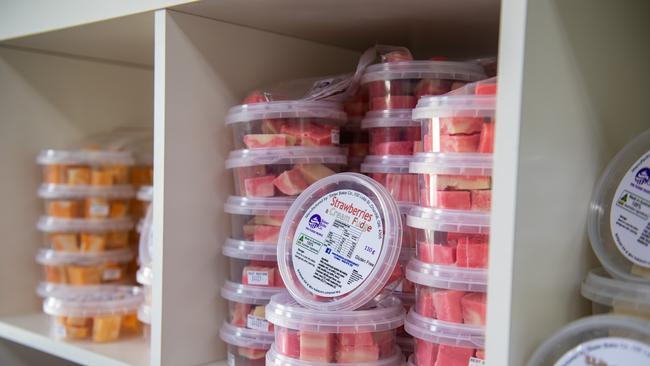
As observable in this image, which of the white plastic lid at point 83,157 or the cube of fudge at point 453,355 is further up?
the white plastic lid at point 83,157

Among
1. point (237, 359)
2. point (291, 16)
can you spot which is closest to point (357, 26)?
point (291, 16)

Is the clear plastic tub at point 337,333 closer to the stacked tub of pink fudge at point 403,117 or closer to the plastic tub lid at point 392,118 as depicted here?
the stacked tub of pink fudge at point 403,117

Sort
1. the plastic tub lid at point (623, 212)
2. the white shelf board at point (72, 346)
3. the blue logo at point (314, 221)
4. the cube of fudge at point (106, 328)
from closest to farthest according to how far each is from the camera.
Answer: the plastic tub lid at point (623, 212) → the blue logo at point (314, 221) → the white shelf board at point (72, 346) → the cube of fudge at point (106, 328)

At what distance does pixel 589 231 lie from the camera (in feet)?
2.55

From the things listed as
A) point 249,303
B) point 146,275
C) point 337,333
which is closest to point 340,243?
point 337,333

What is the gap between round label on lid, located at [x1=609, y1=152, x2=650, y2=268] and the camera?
0.76 m

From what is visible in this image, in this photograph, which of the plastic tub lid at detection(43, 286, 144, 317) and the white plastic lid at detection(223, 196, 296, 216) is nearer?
the white plastic lid at detection(223, 196, 296, 216)

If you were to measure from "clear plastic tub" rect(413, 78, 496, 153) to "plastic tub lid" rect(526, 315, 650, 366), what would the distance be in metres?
0.22

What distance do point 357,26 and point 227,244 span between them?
403 mm

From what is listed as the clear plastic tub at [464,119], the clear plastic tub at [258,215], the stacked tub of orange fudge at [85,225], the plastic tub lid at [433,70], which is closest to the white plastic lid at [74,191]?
the stacked tub of orange fudge at [85,225]

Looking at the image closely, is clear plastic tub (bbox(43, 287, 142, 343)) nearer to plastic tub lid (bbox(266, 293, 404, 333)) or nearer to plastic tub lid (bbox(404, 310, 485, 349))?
plastic tub lid (bbox(266, 293, 404, 333))

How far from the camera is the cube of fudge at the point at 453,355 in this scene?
780 mm

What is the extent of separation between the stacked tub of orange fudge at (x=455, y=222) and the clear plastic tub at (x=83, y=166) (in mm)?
768

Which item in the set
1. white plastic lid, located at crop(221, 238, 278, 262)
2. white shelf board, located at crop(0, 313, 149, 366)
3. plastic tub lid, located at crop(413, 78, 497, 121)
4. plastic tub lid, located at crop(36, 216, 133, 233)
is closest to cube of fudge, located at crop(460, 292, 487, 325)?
plastic tub lid, located at crop(413, 78, 497, 121)
